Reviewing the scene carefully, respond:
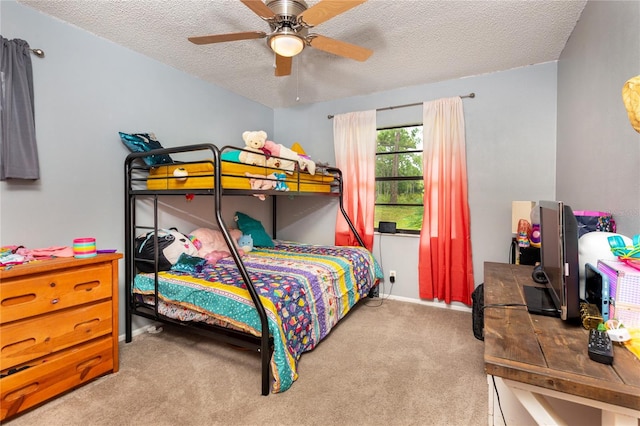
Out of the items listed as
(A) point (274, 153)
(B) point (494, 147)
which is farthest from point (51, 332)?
(B) point (494, 147)

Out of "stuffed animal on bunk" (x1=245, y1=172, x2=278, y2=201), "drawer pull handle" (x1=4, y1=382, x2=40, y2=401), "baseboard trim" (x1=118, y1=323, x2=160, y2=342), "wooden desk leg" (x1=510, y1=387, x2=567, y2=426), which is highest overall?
"stuffed animal on bunk" (x1=245, y1=172, x2=278, y2=201)

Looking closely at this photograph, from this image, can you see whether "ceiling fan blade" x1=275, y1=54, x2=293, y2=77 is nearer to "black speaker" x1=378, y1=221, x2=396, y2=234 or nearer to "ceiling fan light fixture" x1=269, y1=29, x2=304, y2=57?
"ceiling fan light fixture" x1=269, y1=29, x2=304, y2=57

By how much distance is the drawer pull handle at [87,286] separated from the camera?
1.72 m

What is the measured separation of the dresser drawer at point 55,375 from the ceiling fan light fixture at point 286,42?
204cm

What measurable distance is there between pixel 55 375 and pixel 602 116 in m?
3.27

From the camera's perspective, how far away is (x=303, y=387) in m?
1.78

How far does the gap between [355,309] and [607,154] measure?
226cm

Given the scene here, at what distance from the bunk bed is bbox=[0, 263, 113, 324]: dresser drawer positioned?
0.37 metres

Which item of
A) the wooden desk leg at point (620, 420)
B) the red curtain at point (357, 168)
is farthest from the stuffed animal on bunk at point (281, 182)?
the wooden desk leg at point (620, 420)

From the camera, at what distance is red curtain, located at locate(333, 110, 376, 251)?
3398 mm

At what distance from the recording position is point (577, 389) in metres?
0.69

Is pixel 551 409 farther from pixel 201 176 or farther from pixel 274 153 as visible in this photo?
pixel 274 153

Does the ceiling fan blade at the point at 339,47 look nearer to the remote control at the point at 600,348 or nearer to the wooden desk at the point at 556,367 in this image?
the wooden desk at the point at 556,367

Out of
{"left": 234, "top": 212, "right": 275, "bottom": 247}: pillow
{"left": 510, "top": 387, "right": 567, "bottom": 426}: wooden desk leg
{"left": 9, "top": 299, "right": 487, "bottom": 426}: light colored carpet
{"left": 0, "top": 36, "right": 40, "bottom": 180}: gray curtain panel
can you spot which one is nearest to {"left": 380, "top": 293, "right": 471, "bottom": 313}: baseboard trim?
{"left": 9, "top": 299, "right": 487, "bottom": 426}: light colored carpet
